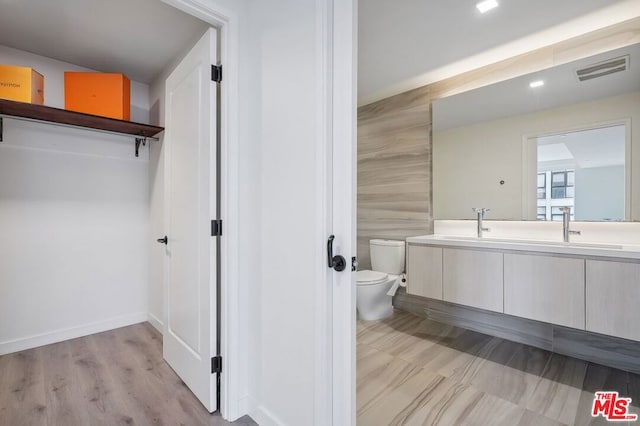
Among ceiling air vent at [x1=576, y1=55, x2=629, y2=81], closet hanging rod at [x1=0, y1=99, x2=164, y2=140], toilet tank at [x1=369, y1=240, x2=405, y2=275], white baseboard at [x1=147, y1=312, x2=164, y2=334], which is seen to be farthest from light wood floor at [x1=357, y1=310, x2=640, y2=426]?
closet hanging rod at [x1=0, y1=99, x2=164, y2=140]

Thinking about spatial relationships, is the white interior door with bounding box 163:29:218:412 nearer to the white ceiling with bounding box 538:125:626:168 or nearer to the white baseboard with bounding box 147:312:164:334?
the white baseboard with bounding box 147:312:164:334

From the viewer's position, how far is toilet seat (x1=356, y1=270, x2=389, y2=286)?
9.06 ft

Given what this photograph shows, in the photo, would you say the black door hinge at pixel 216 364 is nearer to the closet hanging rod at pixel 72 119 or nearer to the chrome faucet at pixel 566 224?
the closet hanging rod at pixel 72 119

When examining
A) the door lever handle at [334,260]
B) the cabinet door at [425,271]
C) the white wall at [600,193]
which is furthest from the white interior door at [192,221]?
the white wall at [600,193]

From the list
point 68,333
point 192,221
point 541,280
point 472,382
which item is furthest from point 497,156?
point 68,333

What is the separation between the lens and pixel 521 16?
199cm

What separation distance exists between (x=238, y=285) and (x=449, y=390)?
141cm

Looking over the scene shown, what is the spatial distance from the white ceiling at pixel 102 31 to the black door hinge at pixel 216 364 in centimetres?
217

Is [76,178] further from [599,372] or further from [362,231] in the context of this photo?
[599,372]

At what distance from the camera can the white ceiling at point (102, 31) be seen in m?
1.92

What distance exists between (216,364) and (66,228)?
200 cm

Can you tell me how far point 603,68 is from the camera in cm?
212

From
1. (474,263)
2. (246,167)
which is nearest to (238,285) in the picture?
(246,167)
